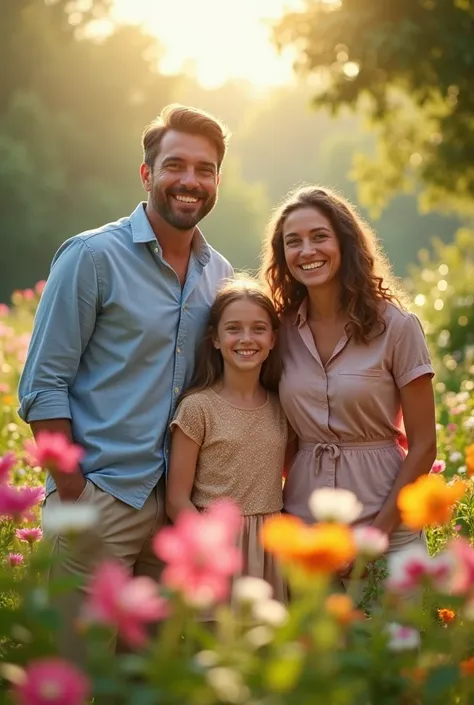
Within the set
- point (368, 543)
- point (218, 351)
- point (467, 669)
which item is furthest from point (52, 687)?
point (218, 351)

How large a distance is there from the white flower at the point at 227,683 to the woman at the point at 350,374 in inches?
75.0

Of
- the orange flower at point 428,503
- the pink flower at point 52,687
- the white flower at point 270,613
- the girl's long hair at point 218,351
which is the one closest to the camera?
the pink flower at point 52,687

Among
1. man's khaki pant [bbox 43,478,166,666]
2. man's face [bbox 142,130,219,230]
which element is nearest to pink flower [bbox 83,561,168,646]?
man's khaki pant [bbox 43,478,166,666]

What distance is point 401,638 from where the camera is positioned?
1.82 metres

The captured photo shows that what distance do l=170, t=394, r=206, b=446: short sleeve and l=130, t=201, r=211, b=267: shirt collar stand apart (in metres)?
0.57

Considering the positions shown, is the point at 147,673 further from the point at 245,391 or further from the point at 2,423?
the point at 2,423

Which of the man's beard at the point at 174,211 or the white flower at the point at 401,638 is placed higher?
the man's beard at the point at 174,211

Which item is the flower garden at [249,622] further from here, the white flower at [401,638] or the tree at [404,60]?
the tree at [404,60]

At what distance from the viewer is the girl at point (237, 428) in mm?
3488

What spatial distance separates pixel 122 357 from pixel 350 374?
2.64ft

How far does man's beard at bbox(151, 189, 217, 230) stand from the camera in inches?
142

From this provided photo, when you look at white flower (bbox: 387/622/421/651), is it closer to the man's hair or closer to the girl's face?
the girl's face

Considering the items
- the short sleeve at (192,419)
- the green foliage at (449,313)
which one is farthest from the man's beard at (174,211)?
the green foliage at (449,313)

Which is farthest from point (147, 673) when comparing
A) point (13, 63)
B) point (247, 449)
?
point (13, 63)
